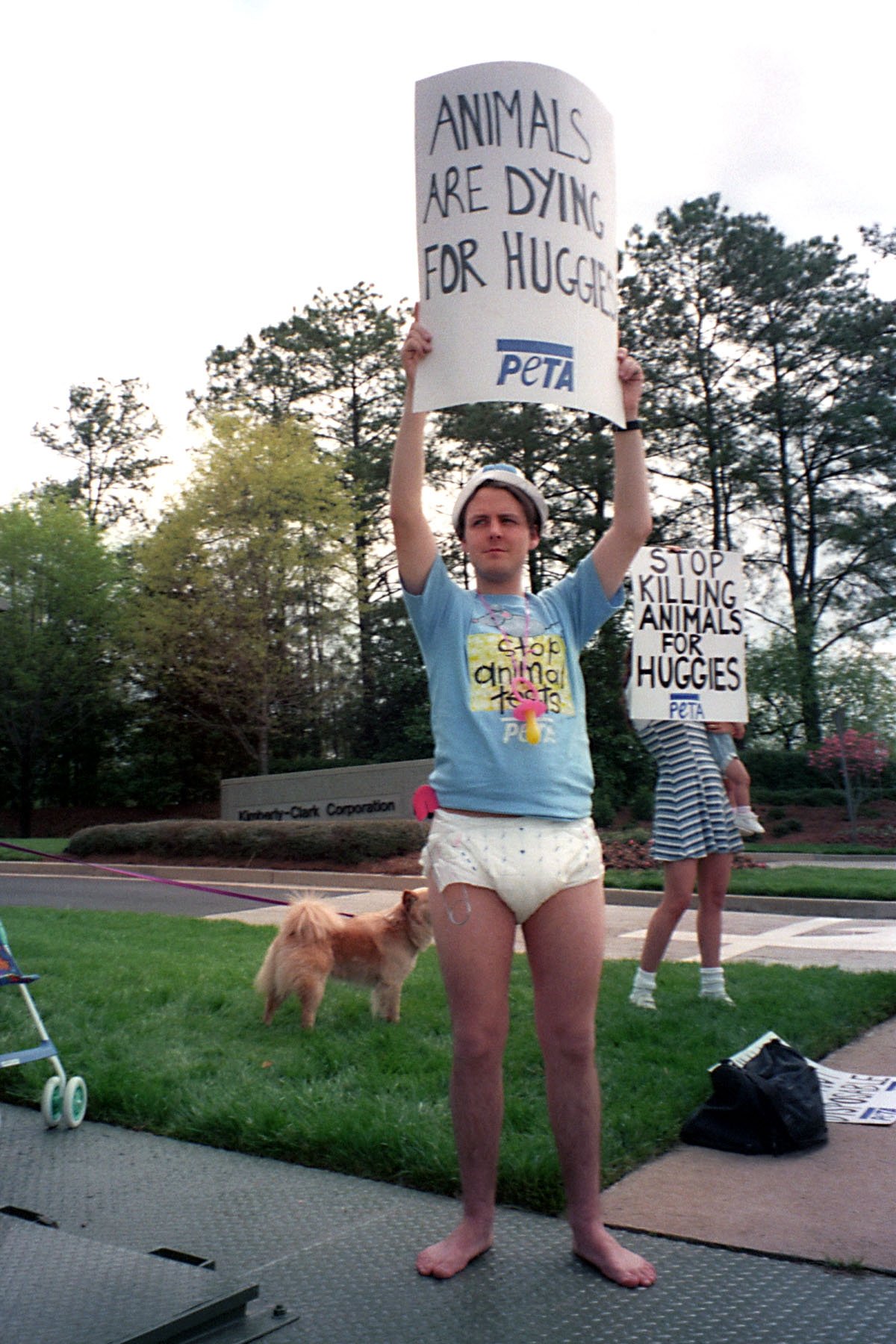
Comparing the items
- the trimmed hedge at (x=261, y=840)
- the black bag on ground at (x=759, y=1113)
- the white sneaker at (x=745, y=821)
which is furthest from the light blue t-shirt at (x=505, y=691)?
the trimmed hedge at (x=261, y=840)

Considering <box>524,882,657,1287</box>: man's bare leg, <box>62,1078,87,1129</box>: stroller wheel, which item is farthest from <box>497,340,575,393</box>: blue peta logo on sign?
<box>62,1078,87,1129</box>: stroller wheel

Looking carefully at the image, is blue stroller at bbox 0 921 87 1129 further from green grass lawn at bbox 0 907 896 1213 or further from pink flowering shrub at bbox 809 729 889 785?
pink flowering shrub at bbox 809 729 889 785

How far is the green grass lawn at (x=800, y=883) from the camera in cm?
1162

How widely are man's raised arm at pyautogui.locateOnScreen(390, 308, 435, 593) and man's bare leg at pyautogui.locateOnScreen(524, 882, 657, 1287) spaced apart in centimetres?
91

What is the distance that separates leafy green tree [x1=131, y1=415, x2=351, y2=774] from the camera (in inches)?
1149

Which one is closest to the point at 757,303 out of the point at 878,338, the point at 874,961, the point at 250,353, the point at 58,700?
the point at 878,338

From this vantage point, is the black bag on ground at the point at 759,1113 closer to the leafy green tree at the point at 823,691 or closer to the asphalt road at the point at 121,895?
the asphalt road at the point at 121,895

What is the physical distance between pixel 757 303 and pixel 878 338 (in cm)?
353

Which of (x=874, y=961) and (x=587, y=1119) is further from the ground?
(x=587, y=1119)

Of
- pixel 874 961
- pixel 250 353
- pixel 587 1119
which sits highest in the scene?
pixel 250 353

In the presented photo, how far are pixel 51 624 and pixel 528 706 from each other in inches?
1307

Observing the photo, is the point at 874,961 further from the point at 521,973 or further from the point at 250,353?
the point at 250,353

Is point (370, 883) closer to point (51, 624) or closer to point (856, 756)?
point (856, 756)

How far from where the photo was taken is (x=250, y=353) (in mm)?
40875
